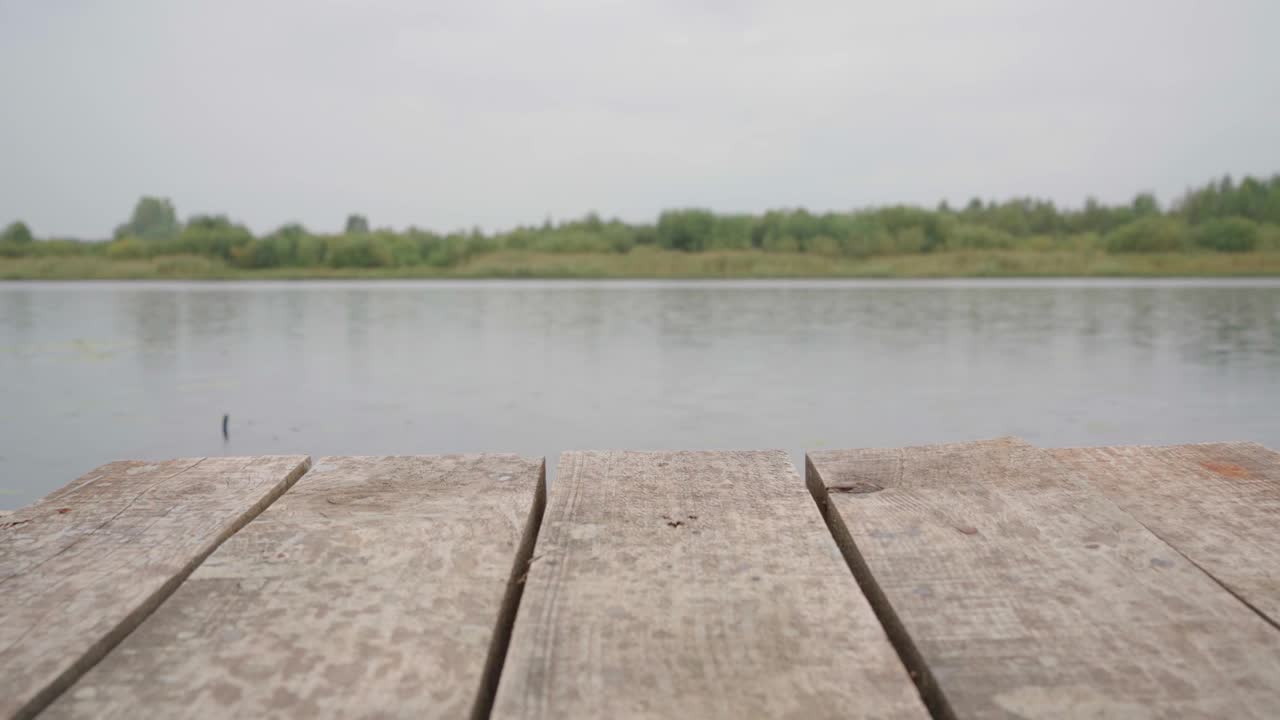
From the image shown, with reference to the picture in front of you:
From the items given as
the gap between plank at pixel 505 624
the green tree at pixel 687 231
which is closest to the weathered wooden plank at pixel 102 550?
the gap between plank at pixel 505 624

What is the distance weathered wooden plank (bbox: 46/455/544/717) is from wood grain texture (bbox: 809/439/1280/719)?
0.26 meters

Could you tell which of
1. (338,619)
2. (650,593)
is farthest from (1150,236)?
(338,619)

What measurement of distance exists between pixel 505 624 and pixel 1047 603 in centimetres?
34

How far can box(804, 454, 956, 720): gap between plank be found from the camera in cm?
45

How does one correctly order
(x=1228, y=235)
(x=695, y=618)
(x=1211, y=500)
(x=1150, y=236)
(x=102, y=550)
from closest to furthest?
(x=695, y=618), (x=102, y=550), (x=1211, y=500), (x=1228, y=235), (x=1150, y=236)

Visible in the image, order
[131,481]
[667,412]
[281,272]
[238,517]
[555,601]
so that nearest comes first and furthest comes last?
1. [555,601]
2. [238,517]
3. [131,481]
4. [667,412]
5. [281,272]

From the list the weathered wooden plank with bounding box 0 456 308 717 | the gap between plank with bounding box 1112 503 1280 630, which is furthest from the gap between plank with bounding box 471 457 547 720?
the gap between plank with bounding box 1112 503 1280 630

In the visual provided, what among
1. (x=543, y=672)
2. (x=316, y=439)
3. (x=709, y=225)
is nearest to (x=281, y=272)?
(x=709, y=225)

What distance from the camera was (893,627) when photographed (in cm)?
53

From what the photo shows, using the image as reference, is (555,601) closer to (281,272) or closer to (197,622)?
(197,622)

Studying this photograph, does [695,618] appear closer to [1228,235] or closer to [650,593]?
[650,593]

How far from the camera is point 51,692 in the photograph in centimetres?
45

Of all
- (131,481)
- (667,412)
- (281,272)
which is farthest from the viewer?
(281,272)

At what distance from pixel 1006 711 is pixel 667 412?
80.4 inches
